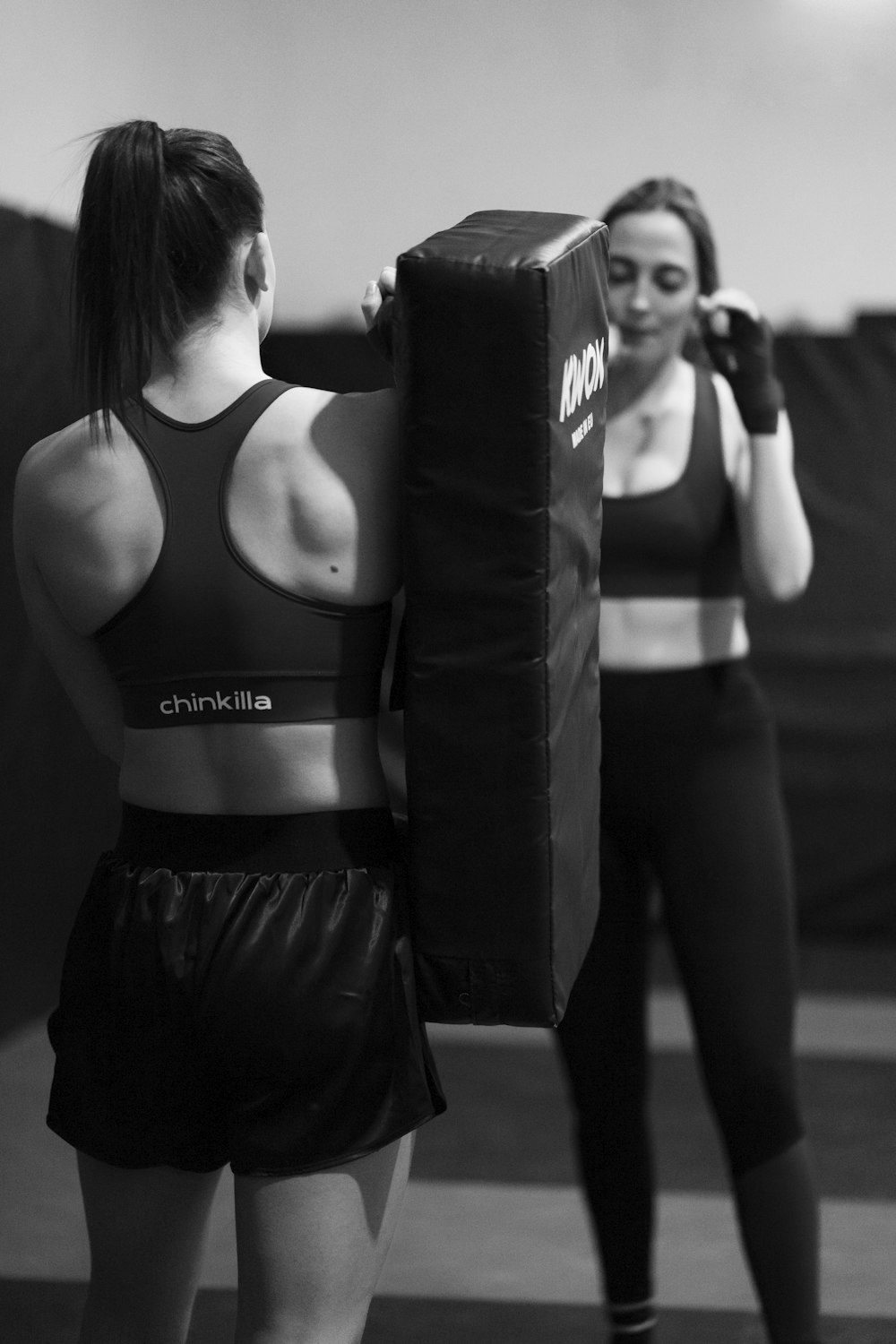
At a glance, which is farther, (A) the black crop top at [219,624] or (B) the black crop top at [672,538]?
(B) the black crop top at [672,538]

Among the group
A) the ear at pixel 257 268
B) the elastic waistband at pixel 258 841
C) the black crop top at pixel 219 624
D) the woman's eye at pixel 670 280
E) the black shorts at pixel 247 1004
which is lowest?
the black shorts at pixel 247 1004

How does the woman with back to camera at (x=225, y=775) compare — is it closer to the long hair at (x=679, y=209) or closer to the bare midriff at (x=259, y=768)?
the bare midriff at (x=259, y=768)

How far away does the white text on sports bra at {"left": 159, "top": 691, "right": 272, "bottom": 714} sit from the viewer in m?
1.26

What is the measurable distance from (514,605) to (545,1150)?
2.03m

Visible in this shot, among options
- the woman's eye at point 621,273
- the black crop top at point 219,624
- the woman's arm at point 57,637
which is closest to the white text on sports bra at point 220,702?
the black crop top at point 219,624

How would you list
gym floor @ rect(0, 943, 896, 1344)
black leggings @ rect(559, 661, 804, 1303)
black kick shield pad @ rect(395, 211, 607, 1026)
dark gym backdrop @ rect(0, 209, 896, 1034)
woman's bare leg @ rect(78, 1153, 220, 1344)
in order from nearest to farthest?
black kick shield pad @ rect(395, 211, 607, 1026) → woman's bare leg @ rect(78, 1153, 220, 1344) → black leggings @ rect(559, 661, 804, 1303) → gym floor @ rect(0, 943, 896, 1344) → dark gym backdrop @ rect(0, 209, 896, 1034)

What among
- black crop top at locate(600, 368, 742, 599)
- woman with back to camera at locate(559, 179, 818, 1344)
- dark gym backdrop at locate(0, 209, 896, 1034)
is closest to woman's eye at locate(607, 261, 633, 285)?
woman with back to camera at locate(559, 179, 818, 1344)

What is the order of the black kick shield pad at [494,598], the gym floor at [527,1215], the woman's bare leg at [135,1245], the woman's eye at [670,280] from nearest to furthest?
the black kick shield pad at [494,598] → the woman's bare leg at [135,1245] → the woman's eye at [670,280] → the gym floor at [527,1215]

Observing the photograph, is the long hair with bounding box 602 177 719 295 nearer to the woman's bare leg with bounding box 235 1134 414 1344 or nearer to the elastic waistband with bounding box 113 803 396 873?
the elastic waistband with bounding box 113 803 396 873

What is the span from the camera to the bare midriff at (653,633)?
6.69 feet

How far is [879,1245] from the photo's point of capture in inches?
100

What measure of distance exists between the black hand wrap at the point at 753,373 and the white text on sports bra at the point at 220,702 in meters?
0.97

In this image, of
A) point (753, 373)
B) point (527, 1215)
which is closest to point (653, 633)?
point (753, 373)

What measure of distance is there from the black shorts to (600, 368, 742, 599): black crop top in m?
0.81
